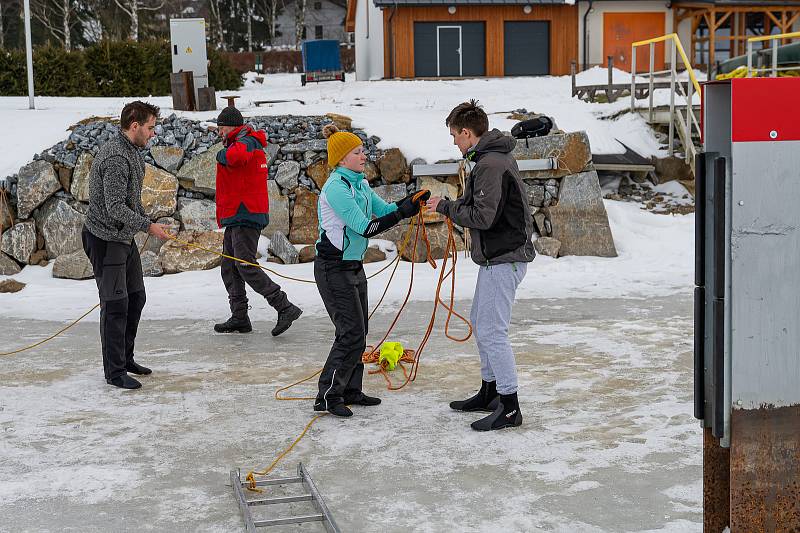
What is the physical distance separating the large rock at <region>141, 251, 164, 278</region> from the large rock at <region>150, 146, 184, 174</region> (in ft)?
3.86

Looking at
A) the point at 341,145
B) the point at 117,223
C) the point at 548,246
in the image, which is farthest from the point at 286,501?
the point at 548,246

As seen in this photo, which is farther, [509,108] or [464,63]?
[464,63]

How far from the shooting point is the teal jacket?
209 inches

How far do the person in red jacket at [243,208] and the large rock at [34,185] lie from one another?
3982 millimetres

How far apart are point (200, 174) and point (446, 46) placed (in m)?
16.1

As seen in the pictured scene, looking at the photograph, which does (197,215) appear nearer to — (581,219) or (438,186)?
(438,186)

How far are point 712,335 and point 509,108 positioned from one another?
11.9m

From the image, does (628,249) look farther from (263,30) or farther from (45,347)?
(263,30)

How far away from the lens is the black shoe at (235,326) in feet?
25.6

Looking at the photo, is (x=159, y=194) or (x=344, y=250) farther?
(x=159, y=194)

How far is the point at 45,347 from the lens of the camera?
24.1ft

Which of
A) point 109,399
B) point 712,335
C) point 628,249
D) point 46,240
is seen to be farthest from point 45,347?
point 628,249

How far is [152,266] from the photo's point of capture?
410 inches

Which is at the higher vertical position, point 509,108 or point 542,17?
point 542,17
